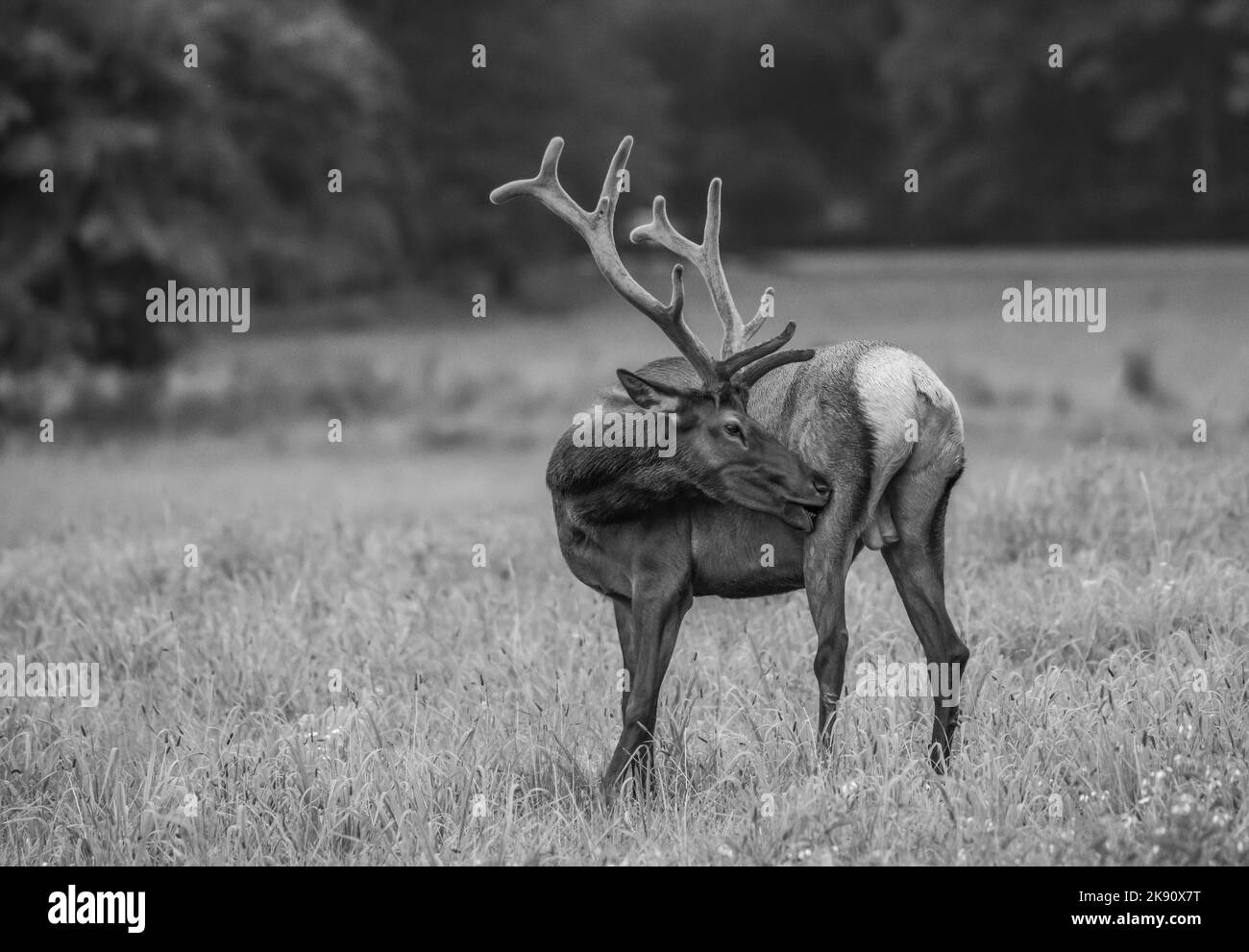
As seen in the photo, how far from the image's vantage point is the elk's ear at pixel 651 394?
5.89m

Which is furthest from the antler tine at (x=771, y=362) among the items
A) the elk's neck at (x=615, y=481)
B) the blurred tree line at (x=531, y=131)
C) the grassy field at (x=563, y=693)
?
the blurred tree line at (x=531, y=131)

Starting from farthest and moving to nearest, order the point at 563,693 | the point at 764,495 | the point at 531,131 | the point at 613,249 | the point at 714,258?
the point at 531,131, the point at 563,693, the point at 714,258, the point at 613,249, the point at 764,495

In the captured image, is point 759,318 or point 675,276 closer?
point 675,276

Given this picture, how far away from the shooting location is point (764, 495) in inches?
230

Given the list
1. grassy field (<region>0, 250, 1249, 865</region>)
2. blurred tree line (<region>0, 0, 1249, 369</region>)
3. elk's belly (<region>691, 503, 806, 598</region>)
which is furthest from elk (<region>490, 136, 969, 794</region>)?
blurred tree line (<region>0, 0, 1249, 369</region>)

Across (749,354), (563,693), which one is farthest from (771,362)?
(563,693)

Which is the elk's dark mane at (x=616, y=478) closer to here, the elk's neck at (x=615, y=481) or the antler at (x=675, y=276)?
the elk's neck at (x=615, y=481)

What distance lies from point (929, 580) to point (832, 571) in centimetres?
45

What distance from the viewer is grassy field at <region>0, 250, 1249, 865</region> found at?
225 inches

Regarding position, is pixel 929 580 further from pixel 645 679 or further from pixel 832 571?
pixel 645 679

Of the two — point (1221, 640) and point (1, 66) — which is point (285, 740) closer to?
point (1221, 640)

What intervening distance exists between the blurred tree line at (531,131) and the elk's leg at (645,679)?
13.4m

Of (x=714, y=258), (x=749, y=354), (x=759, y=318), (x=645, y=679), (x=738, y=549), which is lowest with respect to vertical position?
(x=645, y=679)
